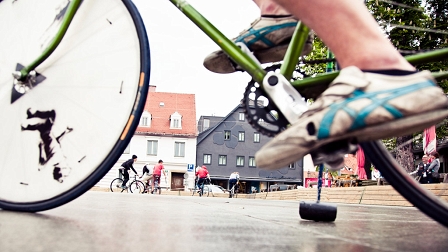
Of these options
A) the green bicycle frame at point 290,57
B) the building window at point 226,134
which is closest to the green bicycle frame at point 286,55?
the green bicycle frame at point 290,57

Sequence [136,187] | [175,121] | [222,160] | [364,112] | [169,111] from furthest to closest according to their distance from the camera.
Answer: [222,160]
[169,111]
[175,121]
[136,187]
[364,112]

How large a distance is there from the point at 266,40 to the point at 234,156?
41.3 meters

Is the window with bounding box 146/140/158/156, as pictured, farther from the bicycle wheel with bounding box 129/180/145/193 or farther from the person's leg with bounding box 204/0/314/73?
the person's leg with bounding box 204/0/314/73

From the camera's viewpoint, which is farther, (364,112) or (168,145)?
(168,145)

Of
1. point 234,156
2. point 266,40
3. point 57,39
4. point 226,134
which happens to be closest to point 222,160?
point 234,156

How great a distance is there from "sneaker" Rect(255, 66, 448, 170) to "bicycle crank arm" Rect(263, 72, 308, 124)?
207mm

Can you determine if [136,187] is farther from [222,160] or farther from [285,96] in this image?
[222,160]

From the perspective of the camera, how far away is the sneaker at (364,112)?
100 centimetres

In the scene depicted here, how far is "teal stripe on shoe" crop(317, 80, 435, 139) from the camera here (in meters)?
1.00

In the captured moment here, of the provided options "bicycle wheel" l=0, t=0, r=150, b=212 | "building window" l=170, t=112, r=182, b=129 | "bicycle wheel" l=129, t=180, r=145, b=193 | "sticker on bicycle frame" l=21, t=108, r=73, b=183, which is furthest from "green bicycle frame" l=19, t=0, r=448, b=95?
"building window" l=170, t=112, r=182, b=129

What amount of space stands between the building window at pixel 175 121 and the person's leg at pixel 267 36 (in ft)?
125

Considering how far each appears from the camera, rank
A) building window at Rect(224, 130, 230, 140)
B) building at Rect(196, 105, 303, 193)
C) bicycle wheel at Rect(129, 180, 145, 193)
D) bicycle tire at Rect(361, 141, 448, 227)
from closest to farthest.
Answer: bicycle tire at Rect(361, 141, 448, 227) < bicycle wheel at Rect(129, 180, 145, 193) < building at Rect(196, 105, 303, 193) < building window at Rect(224, 130, 230, 140)

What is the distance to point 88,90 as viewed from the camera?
1631 millimetres

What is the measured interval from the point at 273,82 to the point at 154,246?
62 centimetres
